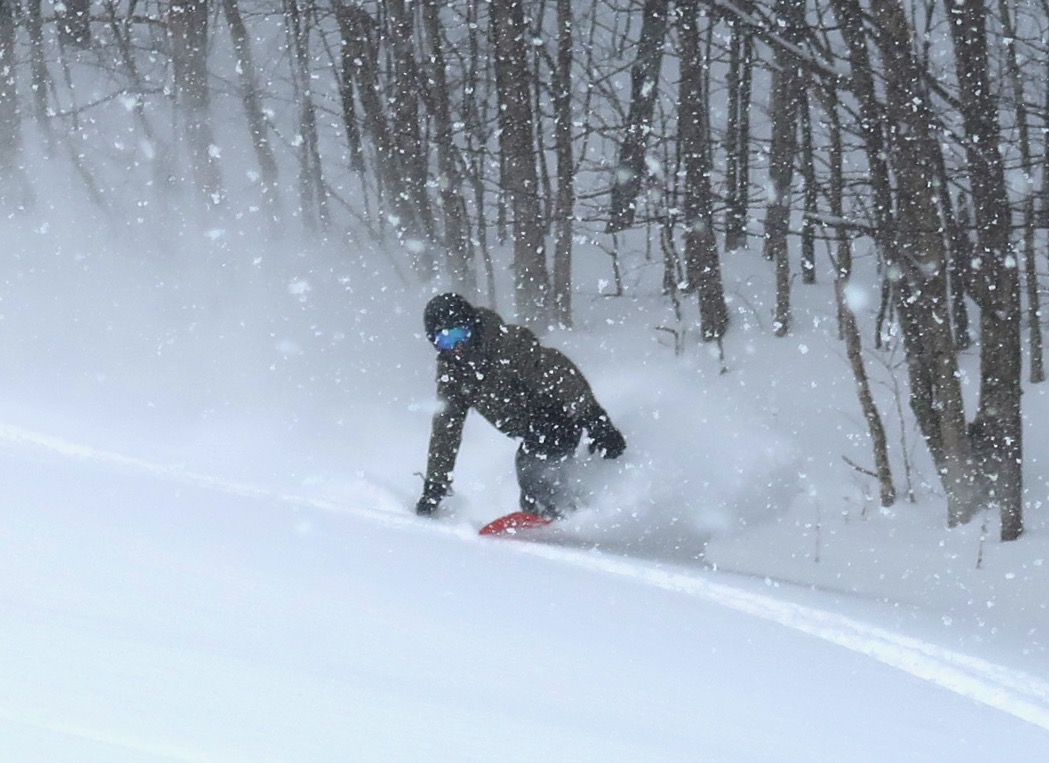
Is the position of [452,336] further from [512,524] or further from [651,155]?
[651,155]

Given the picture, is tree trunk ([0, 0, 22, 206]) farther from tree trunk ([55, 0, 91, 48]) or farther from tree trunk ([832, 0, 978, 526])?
tree trunk ([832, 0, 978, 526])

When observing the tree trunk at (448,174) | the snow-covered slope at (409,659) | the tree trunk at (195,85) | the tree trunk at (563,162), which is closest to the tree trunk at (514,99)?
the tree trunk at (563,162)

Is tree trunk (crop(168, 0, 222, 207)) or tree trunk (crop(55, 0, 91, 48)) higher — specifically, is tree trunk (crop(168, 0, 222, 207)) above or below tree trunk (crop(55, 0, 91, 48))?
below

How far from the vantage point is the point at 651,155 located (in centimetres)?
1199

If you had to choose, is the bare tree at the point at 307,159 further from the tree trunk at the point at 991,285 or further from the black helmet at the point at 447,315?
the tree trunk at the point at 991,285

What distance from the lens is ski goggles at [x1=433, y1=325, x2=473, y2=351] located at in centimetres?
545

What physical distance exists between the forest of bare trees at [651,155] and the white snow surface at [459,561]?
27.1 inches

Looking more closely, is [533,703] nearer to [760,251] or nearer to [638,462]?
[638,462]

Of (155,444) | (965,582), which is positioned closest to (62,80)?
(155,444)

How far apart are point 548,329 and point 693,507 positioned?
388 centimetres

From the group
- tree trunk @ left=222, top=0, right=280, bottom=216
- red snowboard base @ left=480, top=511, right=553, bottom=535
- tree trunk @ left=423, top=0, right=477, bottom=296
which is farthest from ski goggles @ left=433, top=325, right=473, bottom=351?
tree trunk @ left=222, top=0, right=280, bottom=216

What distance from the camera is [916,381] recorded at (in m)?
6.51

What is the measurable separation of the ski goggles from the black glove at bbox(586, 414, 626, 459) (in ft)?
A: 3.07

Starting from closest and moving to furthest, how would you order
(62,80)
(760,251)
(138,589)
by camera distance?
(138,589) < (760,251) < (62,80)
